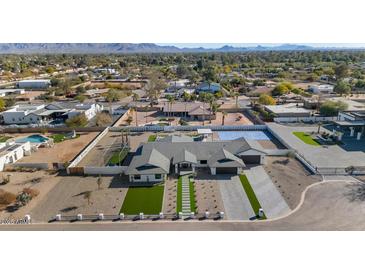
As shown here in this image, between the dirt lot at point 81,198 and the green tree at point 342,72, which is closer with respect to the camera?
the dirt lot at point 81,198

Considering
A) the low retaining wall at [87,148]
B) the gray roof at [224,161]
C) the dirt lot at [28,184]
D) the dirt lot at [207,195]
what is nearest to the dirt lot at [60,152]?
the low retaining wall at [87,148]

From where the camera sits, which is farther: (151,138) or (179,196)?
(151,138)

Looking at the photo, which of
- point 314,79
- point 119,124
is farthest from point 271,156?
point 314,79

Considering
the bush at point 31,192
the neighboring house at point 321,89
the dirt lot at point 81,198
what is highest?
the neighboring house at point 321,89

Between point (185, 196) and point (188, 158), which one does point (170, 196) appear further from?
point (188, 158)

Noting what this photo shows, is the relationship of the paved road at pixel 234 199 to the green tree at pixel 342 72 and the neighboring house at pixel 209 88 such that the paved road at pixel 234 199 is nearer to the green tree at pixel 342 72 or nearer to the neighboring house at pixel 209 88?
the neighboring house at pixel 209 88

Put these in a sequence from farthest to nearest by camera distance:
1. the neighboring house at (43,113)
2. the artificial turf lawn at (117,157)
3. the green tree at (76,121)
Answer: the neighboring house at (43,113), the green tree at (76,121), the artificial turf lawn at (117,157)

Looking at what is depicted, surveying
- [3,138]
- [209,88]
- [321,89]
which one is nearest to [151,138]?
[3,138]
